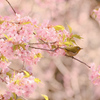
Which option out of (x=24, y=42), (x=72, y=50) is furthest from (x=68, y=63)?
(x=24, y=42)

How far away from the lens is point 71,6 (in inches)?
361

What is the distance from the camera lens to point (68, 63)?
9.50 metres

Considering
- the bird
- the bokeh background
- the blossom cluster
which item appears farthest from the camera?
the bokeh background

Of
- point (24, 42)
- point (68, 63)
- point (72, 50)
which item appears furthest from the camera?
point (68, 63)

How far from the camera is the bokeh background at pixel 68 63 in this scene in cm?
854

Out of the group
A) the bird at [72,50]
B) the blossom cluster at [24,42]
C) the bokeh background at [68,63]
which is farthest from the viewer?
the bokeh background at [68,63]

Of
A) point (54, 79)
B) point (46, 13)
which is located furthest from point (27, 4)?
point (54, 79)

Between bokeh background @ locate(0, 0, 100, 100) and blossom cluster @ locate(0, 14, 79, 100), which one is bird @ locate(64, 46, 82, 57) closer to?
blossom cluster @ locate(0, 14, 79, 100)

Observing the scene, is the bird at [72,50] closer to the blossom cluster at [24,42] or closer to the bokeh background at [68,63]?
the blossom cluster at [24,42]

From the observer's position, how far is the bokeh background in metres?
8.54

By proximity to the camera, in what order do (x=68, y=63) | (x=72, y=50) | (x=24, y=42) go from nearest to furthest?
1. (x=24, y=42)
2. (x=72, y=50)
3. (x=68, y=63)

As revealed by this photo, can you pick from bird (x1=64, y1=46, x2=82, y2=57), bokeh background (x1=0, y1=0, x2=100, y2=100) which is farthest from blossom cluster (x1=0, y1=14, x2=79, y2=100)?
bokeh background (x1=0, y1=0, x2=100, y2=100)

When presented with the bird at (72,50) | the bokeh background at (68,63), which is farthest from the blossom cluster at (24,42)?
the bokeh background at (68,63)

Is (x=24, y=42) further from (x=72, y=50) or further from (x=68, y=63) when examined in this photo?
(x=68, y=63)
